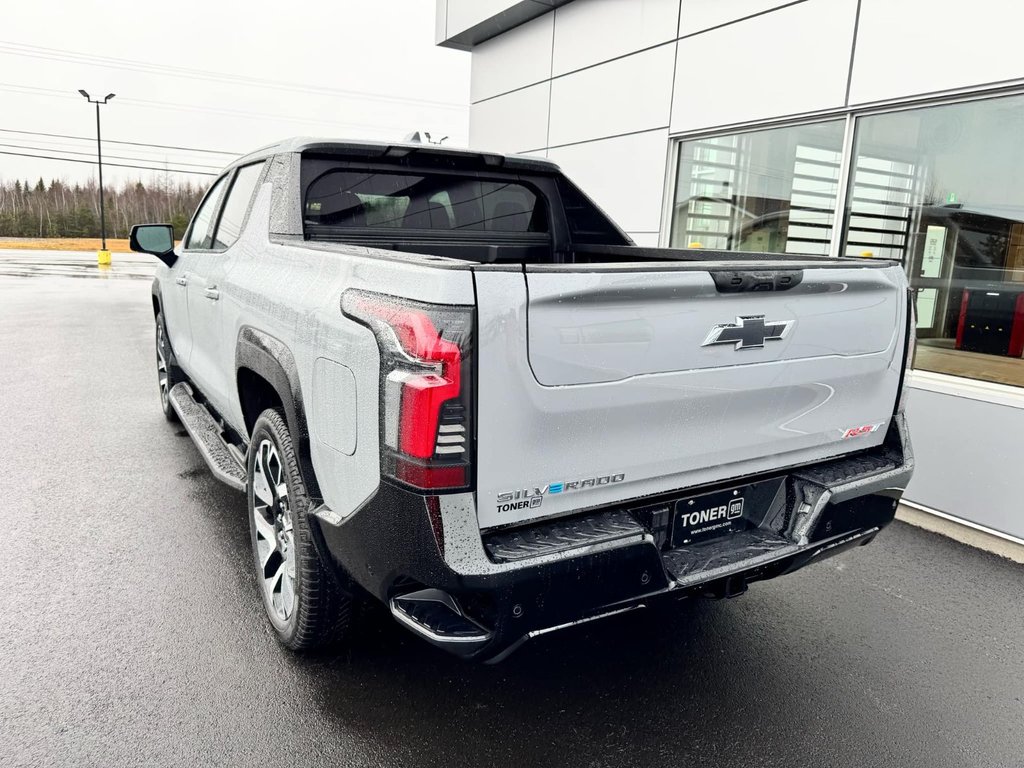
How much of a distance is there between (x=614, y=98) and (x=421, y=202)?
17.6 ft

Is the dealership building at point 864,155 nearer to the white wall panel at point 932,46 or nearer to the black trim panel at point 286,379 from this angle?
the white wall panel at point 932,46

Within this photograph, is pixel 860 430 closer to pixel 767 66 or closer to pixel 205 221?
pixel 205 221

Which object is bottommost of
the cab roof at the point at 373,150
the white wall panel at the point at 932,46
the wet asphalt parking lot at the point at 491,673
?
the wet asphalt parking lot at the point at 491,673

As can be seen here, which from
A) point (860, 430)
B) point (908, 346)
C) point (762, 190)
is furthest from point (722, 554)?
point (762, 190)

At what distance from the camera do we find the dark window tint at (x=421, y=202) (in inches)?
141

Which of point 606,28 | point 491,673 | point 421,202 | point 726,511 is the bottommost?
point 491,673

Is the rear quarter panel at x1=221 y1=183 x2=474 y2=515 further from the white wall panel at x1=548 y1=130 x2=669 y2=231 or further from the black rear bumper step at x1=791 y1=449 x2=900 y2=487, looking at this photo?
the white wall panel at x1=548 y1=130 x2=669 y2=231

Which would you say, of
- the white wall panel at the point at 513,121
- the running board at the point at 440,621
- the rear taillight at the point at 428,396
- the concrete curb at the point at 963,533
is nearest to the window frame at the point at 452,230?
the rear taillight at the point at 428,396

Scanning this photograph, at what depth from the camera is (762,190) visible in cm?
688

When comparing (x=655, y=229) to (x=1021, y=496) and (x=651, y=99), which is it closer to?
(x=651, y=99)

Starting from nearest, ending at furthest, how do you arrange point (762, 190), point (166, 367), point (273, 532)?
point (273, 532) < point (166, 367) < point (762, 190)

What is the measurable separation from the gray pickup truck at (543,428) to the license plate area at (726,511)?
11mm

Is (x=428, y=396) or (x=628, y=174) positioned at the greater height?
(x=628, y=174)

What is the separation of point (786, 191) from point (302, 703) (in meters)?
5.80
